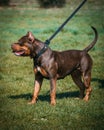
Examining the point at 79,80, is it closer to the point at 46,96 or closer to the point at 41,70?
the point at 46,96

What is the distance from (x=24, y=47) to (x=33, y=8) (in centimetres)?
3258

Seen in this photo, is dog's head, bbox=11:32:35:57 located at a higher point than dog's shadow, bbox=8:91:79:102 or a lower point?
higher

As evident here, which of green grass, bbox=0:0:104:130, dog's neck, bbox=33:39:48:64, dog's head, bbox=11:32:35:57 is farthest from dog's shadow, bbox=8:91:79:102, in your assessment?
dog's head, bbox=11:32:35:57

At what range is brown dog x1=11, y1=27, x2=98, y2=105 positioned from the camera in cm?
786

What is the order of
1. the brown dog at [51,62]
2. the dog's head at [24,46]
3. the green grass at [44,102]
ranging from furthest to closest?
the brown dog at [51,62], the dog's head at [24,46], the green grass at [44,102]

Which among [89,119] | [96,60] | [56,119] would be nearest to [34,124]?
[56,119]

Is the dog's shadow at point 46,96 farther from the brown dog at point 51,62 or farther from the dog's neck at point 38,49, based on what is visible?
the dog's neck at point 38,49

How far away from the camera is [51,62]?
8.05 m

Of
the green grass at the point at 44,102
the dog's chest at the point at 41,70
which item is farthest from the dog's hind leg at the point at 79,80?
the dog's chest at the point at 41,70

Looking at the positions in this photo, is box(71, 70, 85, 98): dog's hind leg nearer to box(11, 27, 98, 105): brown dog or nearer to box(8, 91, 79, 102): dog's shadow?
box(11, 27, 98, 105): brown dog

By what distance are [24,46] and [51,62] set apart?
686mm

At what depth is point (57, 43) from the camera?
1931cm

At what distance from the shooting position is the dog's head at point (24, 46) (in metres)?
7.71

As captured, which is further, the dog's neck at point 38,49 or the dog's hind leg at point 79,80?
the dog's hind leg at point 79,80
